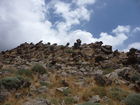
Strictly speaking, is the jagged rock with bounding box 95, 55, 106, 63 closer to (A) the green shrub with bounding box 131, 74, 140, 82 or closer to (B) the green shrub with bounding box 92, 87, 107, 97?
(A) the green shrub with bounding box 131, 74, 140, 82

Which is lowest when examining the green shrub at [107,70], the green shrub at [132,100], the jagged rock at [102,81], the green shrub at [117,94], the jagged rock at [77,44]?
the green shrub at [132,100]

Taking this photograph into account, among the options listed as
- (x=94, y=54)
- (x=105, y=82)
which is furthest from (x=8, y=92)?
(x=94, y=54)

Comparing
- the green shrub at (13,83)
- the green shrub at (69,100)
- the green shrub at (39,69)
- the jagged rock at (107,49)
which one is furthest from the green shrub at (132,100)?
the jagged rock at (107,49)

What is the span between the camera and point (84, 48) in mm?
31328

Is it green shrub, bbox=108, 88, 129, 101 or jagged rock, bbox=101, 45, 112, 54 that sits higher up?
jagged rock, bbox=101, 45, 112, 54

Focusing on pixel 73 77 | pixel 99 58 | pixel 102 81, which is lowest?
pixel 102 81

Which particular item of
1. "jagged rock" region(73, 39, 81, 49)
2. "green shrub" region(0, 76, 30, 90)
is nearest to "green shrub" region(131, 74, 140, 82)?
"green shrub" region(0, 76, 30, 90)

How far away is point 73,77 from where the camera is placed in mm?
21562

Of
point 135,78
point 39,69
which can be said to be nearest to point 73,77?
point 39,69

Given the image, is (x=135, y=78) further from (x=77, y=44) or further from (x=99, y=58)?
(x=77, y=44)

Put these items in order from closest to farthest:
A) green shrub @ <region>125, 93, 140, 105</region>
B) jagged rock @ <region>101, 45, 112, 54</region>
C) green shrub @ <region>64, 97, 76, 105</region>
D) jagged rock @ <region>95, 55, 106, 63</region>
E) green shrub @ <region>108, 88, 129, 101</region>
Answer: green shrub @ <region>64, 97, 76, 105</region> < green shrub @ <region>125, 93, 140, 105</region> < green shrub @ <region>108, 88, 129, 101</region> < jagged rock @ <region>95, 55, 106, 63</region> < jagged rock @ <region>101, 45, 112, 54</region>

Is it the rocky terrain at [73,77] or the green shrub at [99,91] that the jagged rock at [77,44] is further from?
the green shrub at [99,91]

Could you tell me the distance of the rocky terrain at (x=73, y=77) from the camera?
649 inches

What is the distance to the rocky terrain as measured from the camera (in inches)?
649
